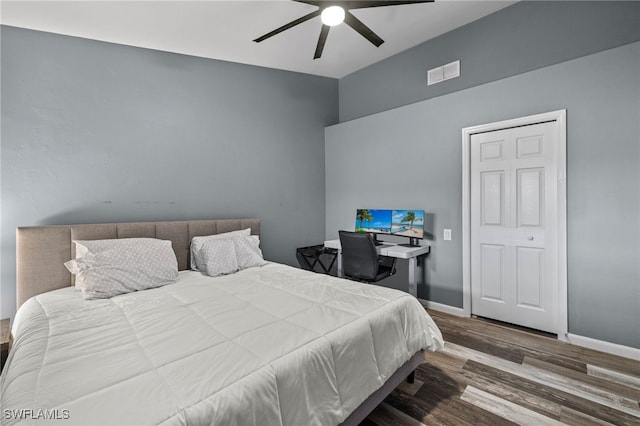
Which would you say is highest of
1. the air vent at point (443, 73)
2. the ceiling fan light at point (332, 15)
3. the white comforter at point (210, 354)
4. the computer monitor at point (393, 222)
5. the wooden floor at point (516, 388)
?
the air vent at point (443, 73)

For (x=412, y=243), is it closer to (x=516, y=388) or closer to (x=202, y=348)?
(x=516, y=388)

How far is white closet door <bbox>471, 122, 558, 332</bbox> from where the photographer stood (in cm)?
274

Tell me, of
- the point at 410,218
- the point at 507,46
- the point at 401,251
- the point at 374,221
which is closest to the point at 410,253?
the point at 401,251

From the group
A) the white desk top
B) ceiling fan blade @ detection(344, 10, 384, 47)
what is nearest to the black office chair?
the white desk top

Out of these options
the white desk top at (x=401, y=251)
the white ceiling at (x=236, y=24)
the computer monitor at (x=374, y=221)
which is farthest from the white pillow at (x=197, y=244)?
the white ceiling at (x=236, y=24)

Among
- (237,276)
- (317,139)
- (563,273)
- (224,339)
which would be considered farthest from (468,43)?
(224,339)

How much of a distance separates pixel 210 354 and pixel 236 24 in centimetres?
302

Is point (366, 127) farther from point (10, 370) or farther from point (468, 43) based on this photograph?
point (10, 370)

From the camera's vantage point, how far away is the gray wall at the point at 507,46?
260 centimetres

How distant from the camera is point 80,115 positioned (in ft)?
8.42

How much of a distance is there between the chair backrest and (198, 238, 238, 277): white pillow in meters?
1.20

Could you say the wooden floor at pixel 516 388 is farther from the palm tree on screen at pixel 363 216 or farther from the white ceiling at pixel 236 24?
the white ceiling at pixel 236 24

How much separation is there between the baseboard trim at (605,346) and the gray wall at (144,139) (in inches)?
126

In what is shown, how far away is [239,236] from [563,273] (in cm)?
315
